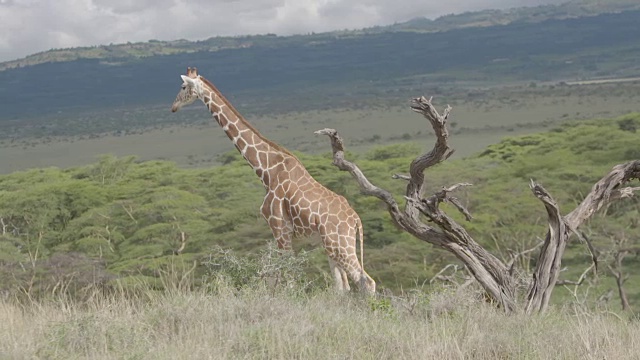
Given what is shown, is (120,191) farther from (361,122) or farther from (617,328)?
(361,122)

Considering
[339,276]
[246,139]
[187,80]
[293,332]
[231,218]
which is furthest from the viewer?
[231,218]

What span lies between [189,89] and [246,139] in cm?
66

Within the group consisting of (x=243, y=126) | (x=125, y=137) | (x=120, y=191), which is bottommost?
(x=125, y=137)

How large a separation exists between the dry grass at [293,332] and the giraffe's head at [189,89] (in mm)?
2107

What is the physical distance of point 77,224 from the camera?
22.9m

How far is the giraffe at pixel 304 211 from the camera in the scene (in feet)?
24.3

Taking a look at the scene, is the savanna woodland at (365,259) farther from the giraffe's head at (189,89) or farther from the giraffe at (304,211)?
the giraffe's head at (189,89)

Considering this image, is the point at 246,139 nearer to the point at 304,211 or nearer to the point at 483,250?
the point at 304,211

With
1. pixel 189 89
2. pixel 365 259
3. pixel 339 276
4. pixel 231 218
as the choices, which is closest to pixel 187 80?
pixel 189 89

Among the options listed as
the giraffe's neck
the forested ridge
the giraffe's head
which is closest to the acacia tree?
the giraffe's neck

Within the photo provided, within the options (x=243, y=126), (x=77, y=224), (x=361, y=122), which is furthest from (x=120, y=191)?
(x=361, y=122)

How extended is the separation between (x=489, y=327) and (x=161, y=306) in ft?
6.89

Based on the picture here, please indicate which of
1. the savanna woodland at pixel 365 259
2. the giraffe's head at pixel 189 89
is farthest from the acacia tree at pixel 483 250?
the giraffe's head at pixel 189 89

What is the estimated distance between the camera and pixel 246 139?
8.10 metres
